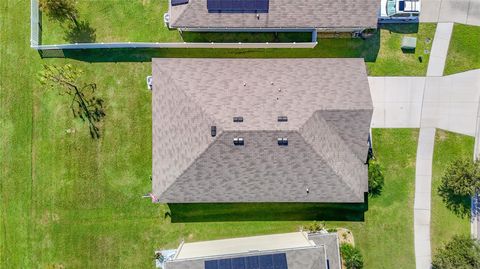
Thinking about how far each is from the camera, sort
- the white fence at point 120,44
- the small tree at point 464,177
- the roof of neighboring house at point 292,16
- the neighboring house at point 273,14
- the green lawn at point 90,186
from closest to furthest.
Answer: the neighboring house at point 273,14, the roof of neighboring house at point 292,16, the small tree at point 464,177, the white fence at point 120,44, the green lawn at point 90,186

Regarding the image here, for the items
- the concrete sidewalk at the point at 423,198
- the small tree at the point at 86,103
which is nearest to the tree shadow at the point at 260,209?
the concrete sidewalk at the point at 423,198

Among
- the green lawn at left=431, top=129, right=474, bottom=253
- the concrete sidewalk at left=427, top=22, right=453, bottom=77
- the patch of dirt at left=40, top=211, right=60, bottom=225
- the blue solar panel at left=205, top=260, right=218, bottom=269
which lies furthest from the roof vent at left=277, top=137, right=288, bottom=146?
the patch of dirt at left=40, top=211, right=60, bottom=225

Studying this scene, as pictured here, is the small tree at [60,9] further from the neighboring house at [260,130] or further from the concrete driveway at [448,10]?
the concrete driveway at [448,10]

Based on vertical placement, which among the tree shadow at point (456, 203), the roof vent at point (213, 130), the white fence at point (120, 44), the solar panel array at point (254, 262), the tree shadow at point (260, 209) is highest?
the white fence at point (120, 44)

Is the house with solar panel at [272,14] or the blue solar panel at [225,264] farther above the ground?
the house with solar panel at [272,14]

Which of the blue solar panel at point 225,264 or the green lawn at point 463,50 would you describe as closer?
the blue solar panel at point 225,264

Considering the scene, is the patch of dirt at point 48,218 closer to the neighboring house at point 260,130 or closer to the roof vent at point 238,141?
the neighboring house at point 260,130

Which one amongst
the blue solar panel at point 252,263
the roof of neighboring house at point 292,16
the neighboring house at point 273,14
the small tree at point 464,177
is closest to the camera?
the blue solar panel at point 252,263
